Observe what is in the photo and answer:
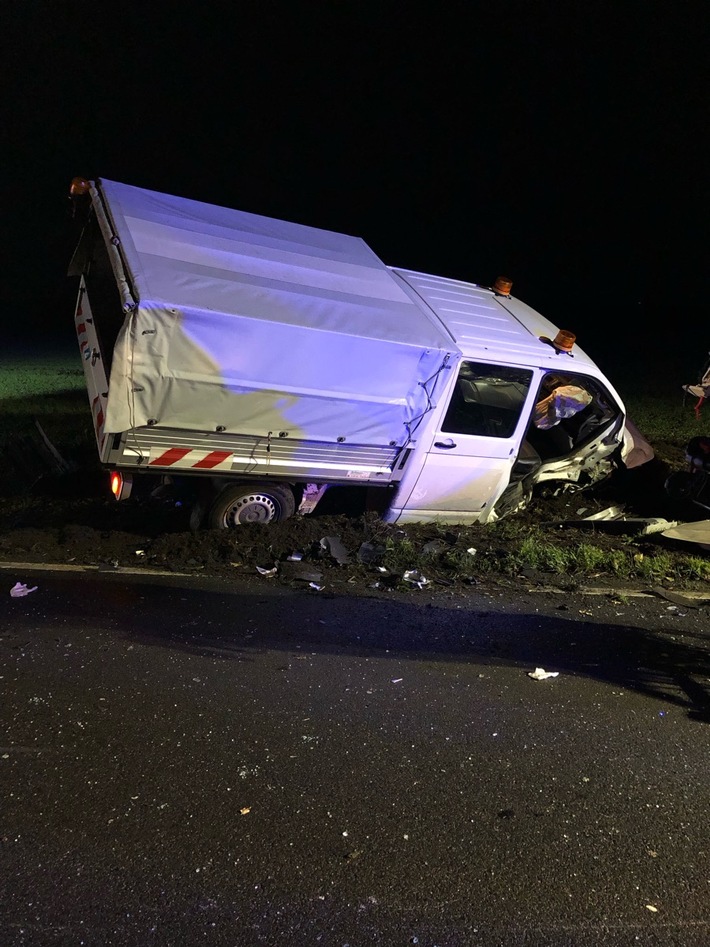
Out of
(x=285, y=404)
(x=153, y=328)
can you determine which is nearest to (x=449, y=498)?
(x=285, y=404)

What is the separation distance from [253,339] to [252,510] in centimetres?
161

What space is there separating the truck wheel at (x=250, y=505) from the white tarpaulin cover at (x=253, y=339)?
714 millimetres

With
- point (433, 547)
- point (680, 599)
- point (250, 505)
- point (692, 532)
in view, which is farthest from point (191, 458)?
point (692, 532)

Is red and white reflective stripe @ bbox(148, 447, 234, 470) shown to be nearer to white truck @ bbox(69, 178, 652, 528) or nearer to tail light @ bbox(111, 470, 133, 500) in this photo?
white truck @ bbox(69, 178, 652, 528)

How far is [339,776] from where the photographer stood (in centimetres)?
308

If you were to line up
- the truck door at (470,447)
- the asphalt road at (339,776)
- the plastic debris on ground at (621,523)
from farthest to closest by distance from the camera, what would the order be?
the plastic debris on ground at (621,523) → the truck door at (470,447) → the asphalt road at (339,776)

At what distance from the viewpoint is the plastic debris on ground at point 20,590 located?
453cm

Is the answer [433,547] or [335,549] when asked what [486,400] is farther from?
[335,549]

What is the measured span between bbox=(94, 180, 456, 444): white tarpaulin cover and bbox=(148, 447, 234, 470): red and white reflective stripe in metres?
0.22

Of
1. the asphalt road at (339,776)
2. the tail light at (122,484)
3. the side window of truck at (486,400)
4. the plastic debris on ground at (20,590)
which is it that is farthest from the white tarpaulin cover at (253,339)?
the asphalt road at (339,776)

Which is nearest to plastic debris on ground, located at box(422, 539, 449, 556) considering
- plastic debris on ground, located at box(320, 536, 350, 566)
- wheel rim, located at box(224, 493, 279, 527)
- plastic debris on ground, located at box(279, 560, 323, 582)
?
plastic debris on ground, located at box(320, 536, 350, 566)

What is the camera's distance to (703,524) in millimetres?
6586

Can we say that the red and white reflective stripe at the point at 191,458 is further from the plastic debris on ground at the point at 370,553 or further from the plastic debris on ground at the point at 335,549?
the plastic debris on ground at the point at 370,553

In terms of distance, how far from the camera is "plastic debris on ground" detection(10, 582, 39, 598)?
453cm
